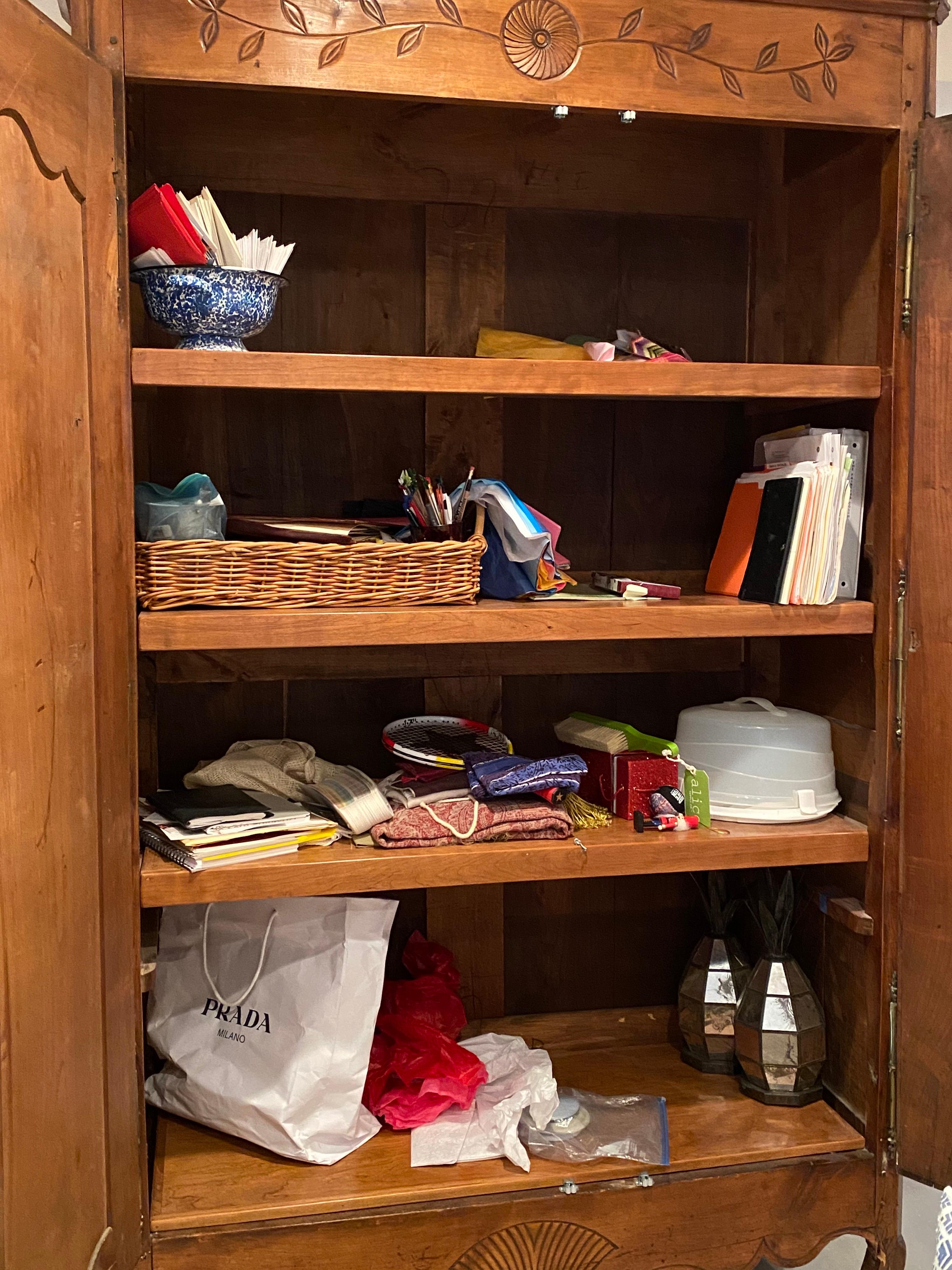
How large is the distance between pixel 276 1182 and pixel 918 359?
1625 mm

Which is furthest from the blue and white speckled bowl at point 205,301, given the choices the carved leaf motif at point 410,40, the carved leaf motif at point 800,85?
the carved leaf motif at point 800,85

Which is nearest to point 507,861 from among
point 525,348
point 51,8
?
point 525,348

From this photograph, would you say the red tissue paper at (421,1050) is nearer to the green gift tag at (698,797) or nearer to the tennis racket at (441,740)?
the tennis racket at (441,740)

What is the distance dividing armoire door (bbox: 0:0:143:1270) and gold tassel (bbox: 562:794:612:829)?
0.72 meters

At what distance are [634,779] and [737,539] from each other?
468 millimetres

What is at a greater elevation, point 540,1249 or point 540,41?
point 540,41

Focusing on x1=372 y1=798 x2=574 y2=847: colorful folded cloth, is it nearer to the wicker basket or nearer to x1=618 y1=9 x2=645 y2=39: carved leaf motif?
the wicker basket

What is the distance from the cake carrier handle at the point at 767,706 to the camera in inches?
78.4

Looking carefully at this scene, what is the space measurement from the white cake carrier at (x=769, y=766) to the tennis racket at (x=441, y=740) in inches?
14.2

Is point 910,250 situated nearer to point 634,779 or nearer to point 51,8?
point 634,779

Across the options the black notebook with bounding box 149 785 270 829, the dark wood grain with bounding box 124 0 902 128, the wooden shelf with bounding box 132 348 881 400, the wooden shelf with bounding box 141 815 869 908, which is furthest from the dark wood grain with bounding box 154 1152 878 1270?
the dark wood grain with bounding box 124 0 902 128

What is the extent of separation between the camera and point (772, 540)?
1901 millimetres

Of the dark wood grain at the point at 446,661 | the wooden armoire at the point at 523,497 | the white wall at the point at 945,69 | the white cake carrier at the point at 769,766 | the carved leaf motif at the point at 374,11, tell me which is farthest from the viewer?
the white wall at the point at 945,69

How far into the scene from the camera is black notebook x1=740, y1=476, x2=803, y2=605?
1.86 m
